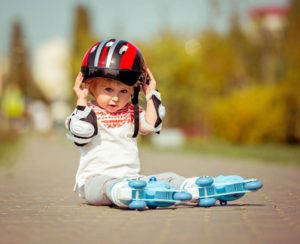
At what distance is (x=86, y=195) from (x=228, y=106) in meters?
24.5

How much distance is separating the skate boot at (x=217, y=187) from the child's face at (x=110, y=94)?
0.96 meters

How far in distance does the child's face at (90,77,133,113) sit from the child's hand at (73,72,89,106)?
88 millimetres

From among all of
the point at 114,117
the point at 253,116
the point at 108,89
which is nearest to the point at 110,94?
the point at 108,89

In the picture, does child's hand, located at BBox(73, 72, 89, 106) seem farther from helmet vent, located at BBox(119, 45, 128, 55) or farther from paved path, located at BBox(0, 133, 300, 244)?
paved path, located at BBox(0, 133, 300, 244)

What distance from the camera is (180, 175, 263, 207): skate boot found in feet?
23.0

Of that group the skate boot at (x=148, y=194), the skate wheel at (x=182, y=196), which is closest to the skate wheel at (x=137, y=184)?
the skate boot at (x=148, y=194)

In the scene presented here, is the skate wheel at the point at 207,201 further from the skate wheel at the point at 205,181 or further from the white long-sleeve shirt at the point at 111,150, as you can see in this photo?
the white long-sleeve shirt at the point at 111,150

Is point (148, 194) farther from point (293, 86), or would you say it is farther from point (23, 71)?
point (23, 71)

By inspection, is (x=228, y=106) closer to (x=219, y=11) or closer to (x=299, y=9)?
(x=299, y=9)

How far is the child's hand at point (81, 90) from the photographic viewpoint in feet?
25.3

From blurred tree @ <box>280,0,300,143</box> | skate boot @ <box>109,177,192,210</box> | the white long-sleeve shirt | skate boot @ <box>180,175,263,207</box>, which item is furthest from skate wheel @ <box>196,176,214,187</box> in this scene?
blurred tree @ <box>280,0,300,143</box>

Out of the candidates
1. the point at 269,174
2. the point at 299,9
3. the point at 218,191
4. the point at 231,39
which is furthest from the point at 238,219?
the point at 231,39

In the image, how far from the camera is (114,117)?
7.78m

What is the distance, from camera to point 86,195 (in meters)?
7.73
